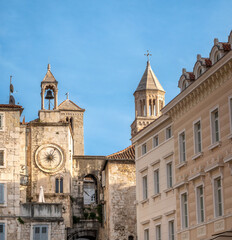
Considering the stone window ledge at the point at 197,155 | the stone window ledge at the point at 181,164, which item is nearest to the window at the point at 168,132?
the stone window ledge at the point at 181,164

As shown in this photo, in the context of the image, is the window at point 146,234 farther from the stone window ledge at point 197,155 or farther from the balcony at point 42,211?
the balcony at point 42,211

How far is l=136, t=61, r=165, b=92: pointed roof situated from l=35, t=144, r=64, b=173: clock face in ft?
122

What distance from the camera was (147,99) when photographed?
313 feet

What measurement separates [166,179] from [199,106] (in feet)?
21.4

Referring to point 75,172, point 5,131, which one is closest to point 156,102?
point 75,172

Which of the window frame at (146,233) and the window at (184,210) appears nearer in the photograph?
the window at (184,210)

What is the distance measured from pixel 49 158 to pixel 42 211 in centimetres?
780

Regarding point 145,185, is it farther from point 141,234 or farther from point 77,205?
point 77,205

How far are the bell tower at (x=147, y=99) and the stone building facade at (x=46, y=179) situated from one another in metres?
29.8

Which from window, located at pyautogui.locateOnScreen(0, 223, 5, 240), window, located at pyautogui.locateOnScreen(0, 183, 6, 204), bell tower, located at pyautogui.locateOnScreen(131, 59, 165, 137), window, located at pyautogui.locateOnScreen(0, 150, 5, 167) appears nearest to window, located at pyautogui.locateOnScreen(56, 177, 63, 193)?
window, located at pyautogui.locateOnScreen(0, 150, 5, 167)

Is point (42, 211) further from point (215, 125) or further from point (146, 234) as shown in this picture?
point (215, 125)

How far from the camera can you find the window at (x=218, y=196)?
104 ft

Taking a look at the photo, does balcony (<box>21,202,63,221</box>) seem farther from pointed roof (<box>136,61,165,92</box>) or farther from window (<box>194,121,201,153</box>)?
pointed roof (<box>136,61,165,92</box>)

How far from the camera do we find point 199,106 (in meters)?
34.8
